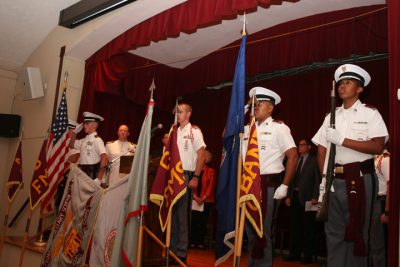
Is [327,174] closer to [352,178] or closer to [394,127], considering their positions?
[352,178]

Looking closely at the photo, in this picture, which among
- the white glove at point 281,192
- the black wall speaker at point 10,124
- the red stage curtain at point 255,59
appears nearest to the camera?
the white glove at point 281,192

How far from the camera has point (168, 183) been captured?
11.0 ft

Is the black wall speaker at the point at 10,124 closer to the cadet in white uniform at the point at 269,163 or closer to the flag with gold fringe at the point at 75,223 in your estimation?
the flag with gold fringe at the point at 75,223

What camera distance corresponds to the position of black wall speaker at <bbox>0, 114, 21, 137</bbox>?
22.9 feet

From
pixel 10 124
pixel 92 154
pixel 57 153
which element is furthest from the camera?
pixel 10 124

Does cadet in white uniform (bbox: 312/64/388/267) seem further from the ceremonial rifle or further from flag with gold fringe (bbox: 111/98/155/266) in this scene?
flag with gold fringe (bbox: 111/98/155/266)

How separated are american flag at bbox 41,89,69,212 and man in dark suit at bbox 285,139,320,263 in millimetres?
2794

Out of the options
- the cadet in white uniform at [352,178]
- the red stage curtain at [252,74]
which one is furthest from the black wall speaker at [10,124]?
the cadet in white uniform at [352,178]

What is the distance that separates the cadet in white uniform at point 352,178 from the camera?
2510 millimetres

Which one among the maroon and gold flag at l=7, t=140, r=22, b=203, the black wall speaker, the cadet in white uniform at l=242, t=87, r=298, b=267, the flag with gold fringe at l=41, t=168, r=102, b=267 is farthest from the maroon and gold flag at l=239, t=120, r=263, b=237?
the black wall speaker

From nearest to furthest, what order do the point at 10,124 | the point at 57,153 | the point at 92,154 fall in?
the point at 57,153 → the point at 92,154 → the point at 10,124

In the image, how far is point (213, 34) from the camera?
20.3ft

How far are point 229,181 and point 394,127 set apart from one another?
115cm

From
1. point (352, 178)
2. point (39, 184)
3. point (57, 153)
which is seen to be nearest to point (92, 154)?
point (57, 153)
